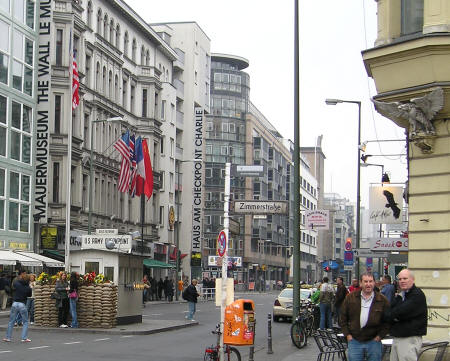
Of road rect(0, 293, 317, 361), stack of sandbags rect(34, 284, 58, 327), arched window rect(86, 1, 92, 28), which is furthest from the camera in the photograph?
arched window rect(86, 1, 92, 28)

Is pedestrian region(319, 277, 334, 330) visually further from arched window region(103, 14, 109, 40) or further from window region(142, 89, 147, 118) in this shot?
window region(142, 89, 147, 118)

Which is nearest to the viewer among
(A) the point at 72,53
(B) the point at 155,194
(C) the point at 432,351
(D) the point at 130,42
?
(C) the point at 432,351

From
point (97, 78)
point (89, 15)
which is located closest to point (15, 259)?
point (97, 78)

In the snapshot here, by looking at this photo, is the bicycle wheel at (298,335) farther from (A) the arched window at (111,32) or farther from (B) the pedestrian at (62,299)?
(A) the arched window at (111,32)

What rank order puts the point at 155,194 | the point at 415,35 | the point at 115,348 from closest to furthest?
the point at 415,35, the point at 115,348, the point at 155,194

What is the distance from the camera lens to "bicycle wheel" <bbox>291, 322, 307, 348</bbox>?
22.9 m

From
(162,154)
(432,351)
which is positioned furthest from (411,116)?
(162,154)

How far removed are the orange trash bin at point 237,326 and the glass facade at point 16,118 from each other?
3091cm

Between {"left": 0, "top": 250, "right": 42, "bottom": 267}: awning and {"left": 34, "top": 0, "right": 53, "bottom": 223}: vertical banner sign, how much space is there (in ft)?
17.8

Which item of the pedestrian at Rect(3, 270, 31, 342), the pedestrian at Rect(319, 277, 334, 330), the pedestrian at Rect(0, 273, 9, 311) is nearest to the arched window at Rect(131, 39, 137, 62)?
the pedestrian at Rect(0, 273, 9, 311)

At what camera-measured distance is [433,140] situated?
1537 cm

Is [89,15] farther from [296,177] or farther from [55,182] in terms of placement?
[296,177]

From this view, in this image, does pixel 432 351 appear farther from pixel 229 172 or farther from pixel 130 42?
pixel 130 42

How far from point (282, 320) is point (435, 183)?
23.4m
